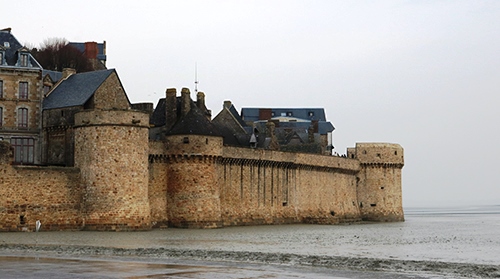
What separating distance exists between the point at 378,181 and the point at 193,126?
24549 mm

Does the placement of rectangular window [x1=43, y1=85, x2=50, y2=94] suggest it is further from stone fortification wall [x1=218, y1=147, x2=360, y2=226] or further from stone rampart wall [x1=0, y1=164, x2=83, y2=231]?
stone rampart wall [x1=0, y1=164, x2=83, y2=231]

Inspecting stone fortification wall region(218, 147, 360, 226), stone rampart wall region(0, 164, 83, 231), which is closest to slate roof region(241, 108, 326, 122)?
stone fortification wall region(218, 147, 360, 226)

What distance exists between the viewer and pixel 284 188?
5569 centimetres

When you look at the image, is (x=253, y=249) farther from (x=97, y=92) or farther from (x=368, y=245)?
(x=97, y=92)

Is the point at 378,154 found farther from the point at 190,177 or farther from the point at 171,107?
the point at 190,177

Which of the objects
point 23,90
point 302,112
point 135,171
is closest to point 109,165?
point 135,171

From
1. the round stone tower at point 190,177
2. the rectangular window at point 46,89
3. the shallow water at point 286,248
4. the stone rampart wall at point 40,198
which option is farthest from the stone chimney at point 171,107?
the stone rampart wall at point 40,198

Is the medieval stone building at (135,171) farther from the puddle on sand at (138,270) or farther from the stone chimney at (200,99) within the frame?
the puddle on sand at (138,270)

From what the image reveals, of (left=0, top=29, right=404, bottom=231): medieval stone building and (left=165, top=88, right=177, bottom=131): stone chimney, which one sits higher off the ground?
(left=165, top=88, right=177, bottom=131): stone chimney

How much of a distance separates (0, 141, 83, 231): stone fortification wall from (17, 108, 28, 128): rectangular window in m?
6.92

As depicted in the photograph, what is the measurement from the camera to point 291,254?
29.4 metres

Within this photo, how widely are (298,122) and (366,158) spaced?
25868 millimetres

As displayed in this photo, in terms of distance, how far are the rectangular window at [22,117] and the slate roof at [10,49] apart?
2233 millimetres

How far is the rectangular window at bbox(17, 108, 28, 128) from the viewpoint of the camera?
45.7 meters
